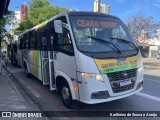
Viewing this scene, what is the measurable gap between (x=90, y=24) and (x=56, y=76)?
1.84 m

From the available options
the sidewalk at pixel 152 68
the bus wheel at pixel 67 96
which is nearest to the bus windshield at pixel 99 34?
the bus wheel at pixel 67 96

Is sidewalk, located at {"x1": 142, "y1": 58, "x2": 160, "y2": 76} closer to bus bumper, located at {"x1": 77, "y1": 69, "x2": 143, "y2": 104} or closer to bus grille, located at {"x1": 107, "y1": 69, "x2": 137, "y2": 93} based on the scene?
bus grille, located at {"x1": 107, "y1": 69, "x2": 137, "y2": 93}

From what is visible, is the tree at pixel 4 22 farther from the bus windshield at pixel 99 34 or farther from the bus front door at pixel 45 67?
the bus windshield at pixel 99 34

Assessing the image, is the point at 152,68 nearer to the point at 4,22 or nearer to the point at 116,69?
the point at 4,22

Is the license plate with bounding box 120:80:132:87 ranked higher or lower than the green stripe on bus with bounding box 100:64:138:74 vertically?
lower

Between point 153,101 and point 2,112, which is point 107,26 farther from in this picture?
point 2,112

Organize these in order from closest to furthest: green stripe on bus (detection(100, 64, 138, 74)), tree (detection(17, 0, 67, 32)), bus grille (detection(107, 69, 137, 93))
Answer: green stripe on bus (detection(100, 64, 138, 74)) → bus grille (detection(107, 69, 137, 93)) → tree (detection(17, 0, 67, 32))

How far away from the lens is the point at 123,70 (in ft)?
19.6

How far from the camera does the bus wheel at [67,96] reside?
6348mm

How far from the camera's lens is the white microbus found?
5629 mm

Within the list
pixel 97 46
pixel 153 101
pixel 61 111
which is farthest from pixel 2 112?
pixel 153 101

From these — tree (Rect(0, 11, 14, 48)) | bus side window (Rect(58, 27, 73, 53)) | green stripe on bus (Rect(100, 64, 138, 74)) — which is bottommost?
green stripe on bus (Rect(100, 64, 138, 74))

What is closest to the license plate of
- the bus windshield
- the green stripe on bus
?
the green stripe on bus

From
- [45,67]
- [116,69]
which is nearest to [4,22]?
[45,67]
